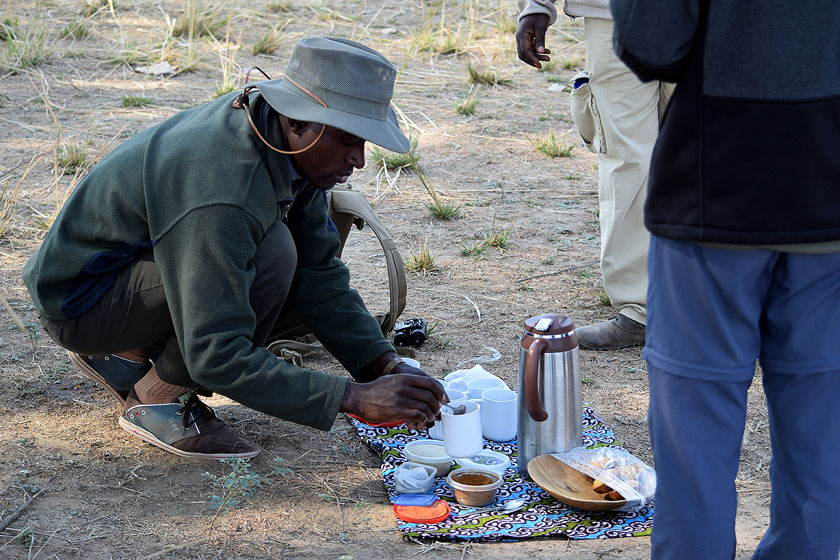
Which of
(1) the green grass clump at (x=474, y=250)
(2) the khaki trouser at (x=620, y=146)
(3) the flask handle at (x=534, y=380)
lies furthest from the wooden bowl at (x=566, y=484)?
(1) the green grass clump at (x=474, y=250)

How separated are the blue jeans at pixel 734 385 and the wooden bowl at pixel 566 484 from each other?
639 millimetres

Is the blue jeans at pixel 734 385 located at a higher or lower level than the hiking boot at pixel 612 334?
higher

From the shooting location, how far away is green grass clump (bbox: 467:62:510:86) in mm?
7508

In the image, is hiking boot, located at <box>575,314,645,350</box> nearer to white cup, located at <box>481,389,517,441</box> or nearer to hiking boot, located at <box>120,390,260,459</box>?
white cup, located at <box>481,389,517,441</box>

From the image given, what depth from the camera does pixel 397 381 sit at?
254 cm

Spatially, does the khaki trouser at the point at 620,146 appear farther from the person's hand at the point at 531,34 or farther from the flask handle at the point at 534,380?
the flask handle at the point at 534,380

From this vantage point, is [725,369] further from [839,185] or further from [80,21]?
[80,21]

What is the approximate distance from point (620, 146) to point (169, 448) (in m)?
1.98

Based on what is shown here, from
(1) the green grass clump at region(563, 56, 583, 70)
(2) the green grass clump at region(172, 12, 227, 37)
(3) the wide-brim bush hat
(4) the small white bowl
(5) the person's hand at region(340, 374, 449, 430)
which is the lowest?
(4) the small white bowl

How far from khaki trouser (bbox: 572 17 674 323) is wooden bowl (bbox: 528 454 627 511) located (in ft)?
3.83

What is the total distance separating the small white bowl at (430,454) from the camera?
2795 millimetres

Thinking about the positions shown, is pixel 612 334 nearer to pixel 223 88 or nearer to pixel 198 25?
pixel 223 88

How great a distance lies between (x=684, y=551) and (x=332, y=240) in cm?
158

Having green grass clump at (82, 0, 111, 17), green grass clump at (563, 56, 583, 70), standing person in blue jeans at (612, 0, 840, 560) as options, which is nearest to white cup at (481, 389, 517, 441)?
standing person in blue jeans at (612, 0, 840, 560)
